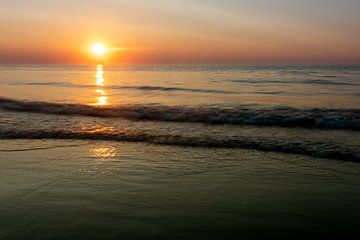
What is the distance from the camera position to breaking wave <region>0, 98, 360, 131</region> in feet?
51.3

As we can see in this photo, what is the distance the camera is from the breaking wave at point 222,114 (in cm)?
1565

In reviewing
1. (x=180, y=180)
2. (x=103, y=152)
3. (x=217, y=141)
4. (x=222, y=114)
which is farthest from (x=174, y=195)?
(x=222, y=114)

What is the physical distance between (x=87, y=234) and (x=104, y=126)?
10.1 m

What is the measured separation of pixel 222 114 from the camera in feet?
57.3

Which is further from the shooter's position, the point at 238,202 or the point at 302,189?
the point at 302,189

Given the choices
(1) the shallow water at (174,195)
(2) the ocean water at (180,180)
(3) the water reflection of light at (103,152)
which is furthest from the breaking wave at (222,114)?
(3) the water reflection of light at (103,152)

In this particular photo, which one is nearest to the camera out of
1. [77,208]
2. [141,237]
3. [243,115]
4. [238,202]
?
[141,237]

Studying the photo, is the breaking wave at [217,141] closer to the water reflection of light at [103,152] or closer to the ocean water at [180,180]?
the ocean water at [180,180]

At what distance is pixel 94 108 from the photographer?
20.3 metres

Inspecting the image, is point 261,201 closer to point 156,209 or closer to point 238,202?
point 238,202

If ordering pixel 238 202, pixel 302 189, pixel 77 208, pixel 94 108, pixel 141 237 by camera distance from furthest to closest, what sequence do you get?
pixel 94 108
pixel 302 189
pixel 238 202
pixel 77 208
pixel 141 237

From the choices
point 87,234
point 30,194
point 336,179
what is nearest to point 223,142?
point 336,179

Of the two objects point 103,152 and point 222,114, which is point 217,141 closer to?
point 103,152

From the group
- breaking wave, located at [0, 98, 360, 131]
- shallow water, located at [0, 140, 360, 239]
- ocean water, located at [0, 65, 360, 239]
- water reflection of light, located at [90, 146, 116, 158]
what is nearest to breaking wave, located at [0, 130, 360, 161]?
ocean water, located at [0, 65, 360, 239]
